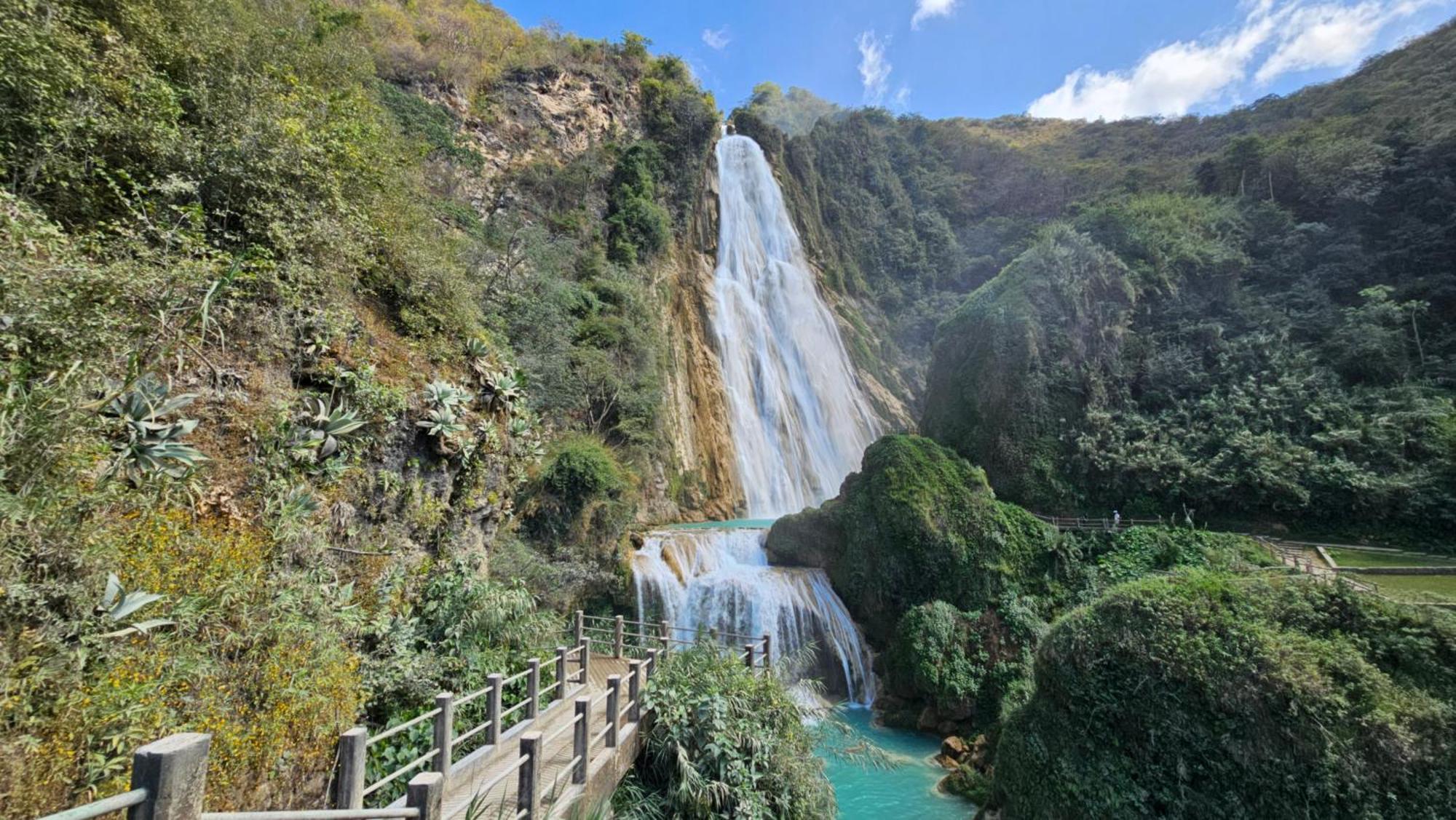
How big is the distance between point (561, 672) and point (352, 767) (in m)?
3.81

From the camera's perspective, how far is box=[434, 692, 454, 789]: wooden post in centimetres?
521

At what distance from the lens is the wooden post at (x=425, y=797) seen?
3.44 meters

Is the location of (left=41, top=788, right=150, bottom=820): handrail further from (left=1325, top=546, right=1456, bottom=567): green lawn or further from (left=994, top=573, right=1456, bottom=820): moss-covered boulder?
(left=1325, top=546, right=1456, bottom=567): green lawn

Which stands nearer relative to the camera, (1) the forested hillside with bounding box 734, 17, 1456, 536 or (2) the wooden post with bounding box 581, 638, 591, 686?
(2) the wooden post with bounding box 581, 638, 591, 686

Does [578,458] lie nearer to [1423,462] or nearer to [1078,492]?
[1078,492]

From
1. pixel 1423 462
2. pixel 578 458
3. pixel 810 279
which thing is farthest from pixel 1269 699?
pixel 810 279

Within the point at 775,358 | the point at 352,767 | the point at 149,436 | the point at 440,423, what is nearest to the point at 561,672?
the point at 352,767

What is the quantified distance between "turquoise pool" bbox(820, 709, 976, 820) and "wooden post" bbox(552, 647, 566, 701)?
4.40 m

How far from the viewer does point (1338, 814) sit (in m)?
7.04

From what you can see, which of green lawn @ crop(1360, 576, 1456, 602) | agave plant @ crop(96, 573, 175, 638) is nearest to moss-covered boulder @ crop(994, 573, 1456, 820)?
green lawn @ crop(1360, 576, 1456, 602)

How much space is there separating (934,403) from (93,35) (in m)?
23.4

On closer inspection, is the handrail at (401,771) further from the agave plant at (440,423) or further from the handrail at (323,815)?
the agave plant at (440,423)

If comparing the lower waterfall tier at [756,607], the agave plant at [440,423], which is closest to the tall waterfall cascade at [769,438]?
the lower waterfall tier at [756,607]

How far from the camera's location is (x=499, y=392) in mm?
10336
